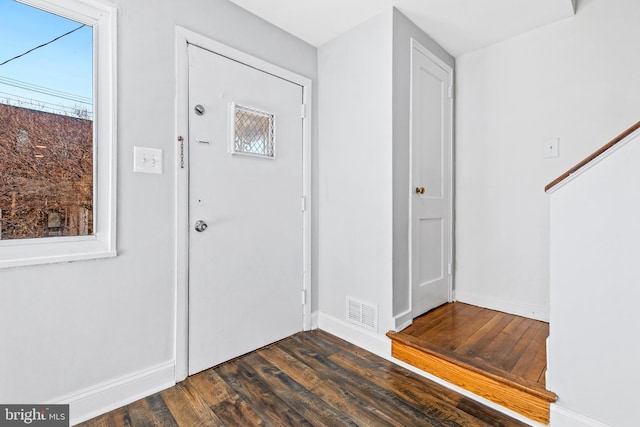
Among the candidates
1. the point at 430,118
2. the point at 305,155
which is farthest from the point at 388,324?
the point at 430,118

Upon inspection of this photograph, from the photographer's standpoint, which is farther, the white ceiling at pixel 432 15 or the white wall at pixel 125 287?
the white ceiling at pixel 432 15

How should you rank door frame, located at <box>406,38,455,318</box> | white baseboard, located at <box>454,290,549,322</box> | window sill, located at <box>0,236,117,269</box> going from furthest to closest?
white baseboard, located at <box>454,290,549,322</box>
door frame, located at <box>406,38,455,318</box>
window sill, located at <box>0,236,117,269</box>

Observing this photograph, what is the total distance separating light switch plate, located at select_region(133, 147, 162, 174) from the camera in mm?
1558

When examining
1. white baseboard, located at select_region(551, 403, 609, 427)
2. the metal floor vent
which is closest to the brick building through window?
the metal floor vent

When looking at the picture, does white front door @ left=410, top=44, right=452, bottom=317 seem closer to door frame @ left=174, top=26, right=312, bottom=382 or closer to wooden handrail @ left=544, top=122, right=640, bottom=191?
wooden handrail @ left=544, top=122, right=640, bottom=191

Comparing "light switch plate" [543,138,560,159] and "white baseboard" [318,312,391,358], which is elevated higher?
"light switch plate" [543,138,560,159]

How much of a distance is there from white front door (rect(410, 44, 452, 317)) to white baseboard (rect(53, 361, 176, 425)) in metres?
1.67

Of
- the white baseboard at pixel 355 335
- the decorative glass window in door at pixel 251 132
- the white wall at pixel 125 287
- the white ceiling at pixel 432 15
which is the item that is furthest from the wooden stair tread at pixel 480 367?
the white ceiling at pixel 432 15

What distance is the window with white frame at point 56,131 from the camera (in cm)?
129

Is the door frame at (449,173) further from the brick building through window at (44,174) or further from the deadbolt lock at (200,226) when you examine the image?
the brick building through window at (44,174)

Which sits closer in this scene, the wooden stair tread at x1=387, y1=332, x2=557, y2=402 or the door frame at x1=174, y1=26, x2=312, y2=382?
the wooden stair tread at x1=387, y1=332, x2=557, y2=402

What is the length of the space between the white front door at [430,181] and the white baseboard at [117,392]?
167cm

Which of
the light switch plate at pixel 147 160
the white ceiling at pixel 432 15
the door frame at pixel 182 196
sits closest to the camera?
the light switch plate at pixel 147 160

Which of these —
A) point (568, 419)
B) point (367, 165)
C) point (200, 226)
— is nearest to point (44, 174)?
point (200, 226)
